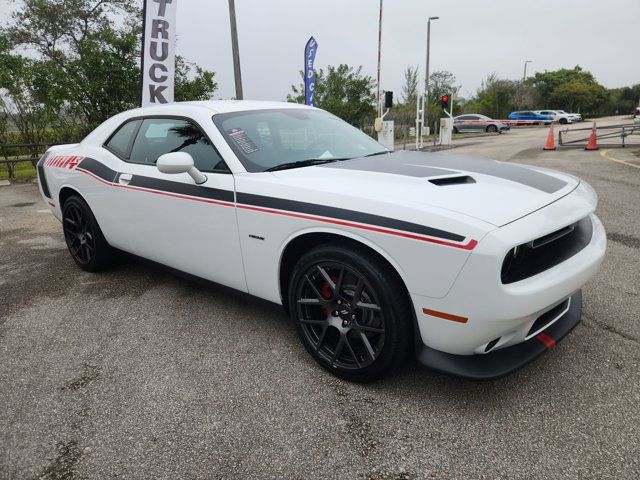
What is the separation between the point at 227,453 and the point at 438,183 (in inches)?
65.5

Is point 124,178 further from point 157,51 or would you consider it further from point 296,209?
point 157,51

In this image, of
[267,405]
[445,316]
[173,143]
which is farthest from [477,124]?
[267,405]

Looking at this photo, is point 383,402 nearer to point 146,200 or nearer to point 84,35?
point 146,200

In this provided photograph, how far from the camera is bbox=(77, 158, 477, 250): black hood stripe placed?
74.1 inches

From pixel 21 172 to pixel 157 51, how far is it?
8351mm

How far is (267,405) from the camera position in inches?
88.4

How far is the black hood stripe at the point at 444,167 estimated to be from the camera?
95.4 inches

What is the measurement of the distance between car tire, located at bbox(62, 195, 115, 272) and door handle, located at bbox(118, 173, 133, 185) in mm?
670

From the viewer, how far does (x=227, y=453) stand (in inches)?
76.1

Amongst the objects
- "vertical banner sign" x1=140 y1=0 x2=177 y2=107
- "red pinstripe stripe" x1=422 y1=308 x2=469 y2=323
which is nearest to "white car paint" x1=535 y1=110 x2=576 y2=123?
"vertical banner sign" x1=140 y1=0 x2=177 y2=107

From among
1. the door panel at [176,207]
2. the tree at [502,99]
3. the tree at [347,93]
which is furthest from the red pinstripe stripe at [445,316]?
the tree at [502,99]

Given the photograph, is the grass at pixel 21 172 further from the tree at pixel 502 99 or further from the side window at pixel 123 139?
the tree at pixel 502 99

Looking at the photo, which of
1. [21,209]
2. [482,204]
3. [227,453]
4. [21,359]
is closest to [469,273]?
[482,204]

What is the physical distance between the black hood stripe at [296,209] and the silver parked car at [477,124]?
29632 mm
